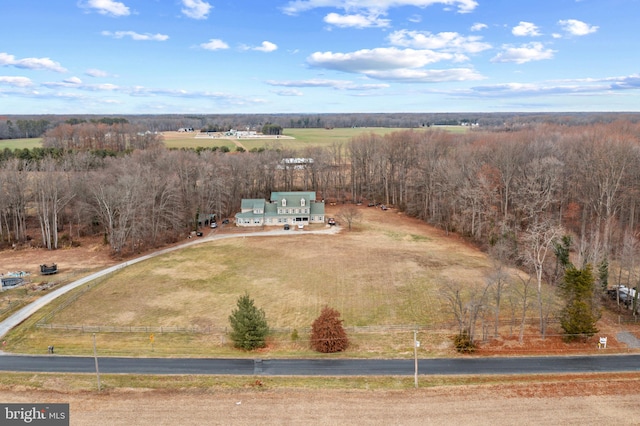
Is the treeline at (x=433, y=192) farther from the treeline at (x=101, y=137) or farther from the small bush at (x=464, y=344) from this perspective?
the treeline at (x=101, y=137)

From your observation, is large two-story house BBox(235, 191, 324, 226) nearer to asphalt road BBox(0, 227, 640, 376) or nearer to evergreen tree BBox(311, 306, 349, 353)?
evergreen tree BBox(311, 306, 349, 353)

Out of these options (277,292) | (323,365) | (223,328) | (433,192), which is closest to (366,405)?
(323,365)

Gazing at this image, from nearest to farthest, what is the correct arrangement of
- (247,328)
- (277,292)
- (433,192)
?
(247,328), (277,292), (433,192)

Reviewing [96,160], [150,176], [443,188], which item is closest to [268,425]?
[150,176]

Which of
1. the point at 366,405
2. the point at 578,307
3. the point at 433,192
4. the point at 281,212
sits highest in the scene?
the point at 433,192

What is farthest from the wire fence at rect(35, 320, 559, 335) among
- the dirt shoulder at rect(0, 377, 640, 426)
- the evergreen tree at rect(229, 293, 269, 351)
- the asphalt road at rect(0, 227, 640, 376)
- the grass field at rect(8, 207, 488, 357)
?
the dirt shoulder at rect(0, 377, 640, 426)

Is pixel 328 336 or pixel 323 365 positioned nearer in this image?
pixel 323 365

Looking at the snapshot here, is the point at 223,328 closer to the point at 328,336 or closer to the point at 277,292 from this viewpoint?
the point at 277,292
